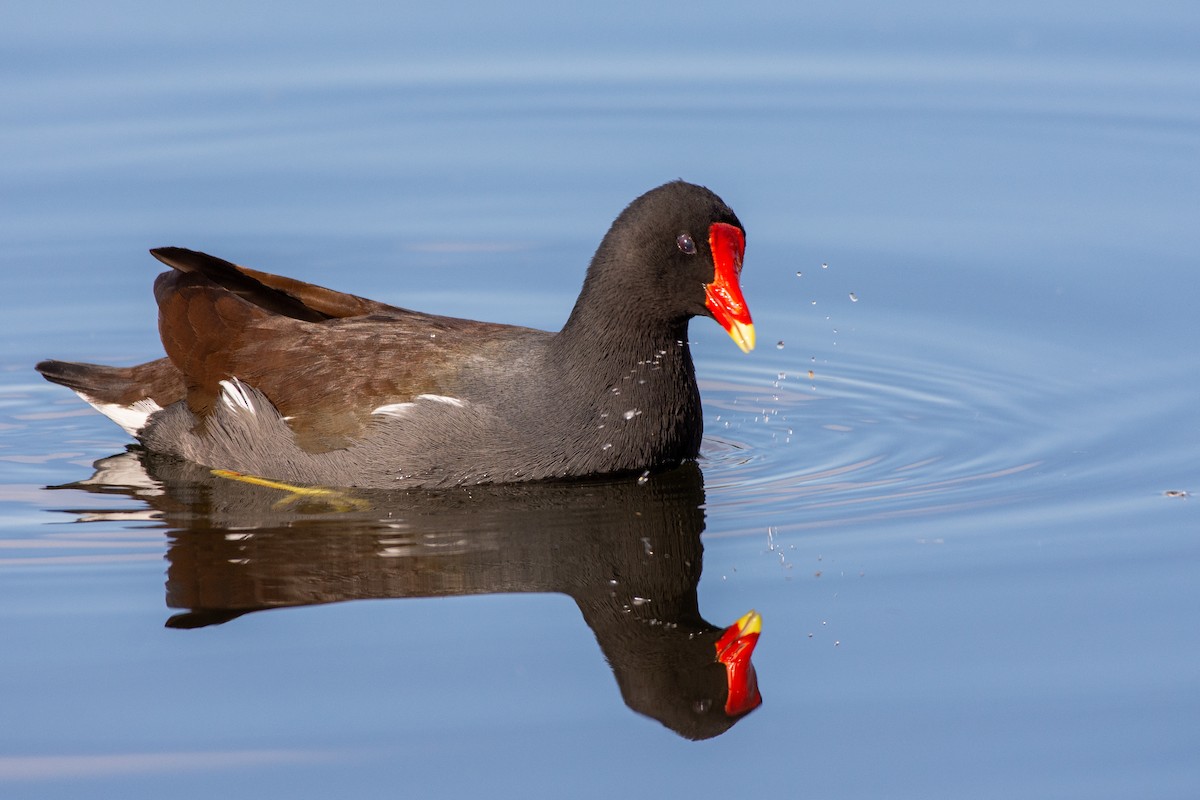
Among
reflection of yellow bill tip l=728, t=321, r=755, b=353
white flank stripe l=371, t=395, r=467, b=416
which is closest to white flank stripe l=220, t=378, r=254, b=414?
white flank stripe l=371, t=395, r=467, b=416

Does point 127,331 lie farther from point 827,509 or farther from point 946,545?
point 946,545

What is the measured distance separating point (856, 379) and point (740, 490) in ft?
5.05

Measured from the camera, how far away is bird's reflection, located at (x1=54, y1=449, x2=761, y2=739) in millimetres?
5938

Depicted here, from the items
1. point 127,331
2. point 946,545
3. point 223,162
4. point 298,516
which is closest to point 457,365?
point 298,516

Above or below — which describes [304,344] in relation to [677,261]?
below

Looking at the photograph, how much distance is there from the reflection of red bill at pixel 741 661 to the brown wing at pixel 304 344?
75.2 inches

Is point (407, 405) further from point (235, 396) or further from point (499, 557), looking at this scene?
point (499, 557)

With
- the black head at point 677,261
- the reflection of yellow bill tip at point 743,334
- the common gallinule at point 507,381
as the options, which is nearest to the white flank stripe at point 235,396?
the common gallinule at point 507,381

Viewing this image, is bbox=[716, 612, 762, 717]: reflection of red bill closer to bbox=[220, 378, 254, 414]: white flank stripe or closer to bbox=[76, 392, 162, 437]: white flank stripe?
bbox=[220, 378, 254, 414]: white flank stripe

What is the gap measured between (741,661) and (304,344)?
9.31ft

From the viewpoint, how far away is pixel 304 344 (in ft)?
25.8

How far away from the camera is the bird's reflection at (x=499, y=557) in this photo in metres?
5.94

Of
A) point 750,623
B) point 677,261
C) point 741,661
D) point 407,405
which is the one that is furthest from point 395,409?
point 741,661

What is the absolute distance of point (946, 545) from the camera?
6.85 metres
